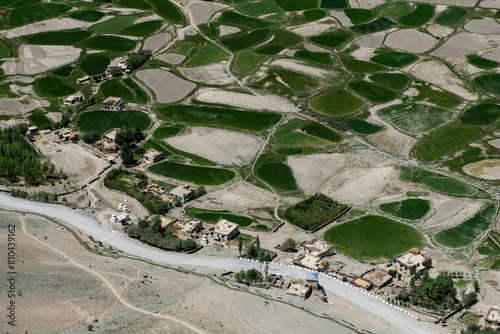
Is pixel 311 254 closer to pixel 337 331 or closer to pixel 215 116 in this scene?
pixel 337 331

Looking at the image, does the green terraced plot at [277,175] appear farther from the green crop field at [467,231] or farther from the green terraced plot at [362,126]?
the green crop field at [467,231]

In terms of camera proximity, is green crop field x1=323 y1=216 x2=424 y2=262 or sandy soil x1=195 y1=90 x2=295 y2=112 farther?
sandy soil x1=195 y1=90 x2=295 y2=112

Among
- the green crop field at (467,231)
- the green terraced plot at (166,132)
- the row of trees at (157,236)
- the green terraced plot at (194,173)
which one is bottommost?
the green terraced plot at (166,132)

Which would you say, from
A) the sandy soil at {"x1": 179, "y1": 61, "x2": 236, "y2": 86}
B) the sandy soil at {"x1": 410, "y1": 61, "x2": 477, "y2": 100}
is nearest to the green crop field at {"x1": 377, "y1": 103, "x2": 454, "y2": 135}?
the sandy soil at {"x1": 410, "y1": 61, "x2": 477, "y2": 100}

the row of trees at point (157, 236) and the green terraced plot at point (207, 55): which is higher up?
the row of trees at point (157, 236)

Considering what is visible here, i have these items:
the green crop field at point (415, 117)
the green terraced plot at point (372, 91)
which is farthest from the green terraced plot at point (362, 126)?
the green terraced plot at point (372, 91)

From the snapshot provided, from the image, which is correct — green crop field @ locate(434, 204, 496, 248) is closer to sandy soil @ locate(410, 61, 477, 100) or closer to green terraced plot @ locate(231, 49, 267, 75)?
sandy soil @ locate(410, 61, 477, 100)
